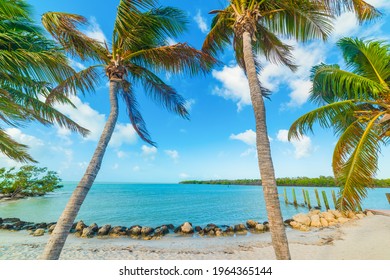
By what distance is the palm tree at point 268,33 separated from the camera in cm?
294

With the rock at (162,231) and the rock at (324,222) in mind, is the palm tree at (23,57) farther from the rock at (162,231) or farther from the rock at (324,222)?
the rock at (324,222)

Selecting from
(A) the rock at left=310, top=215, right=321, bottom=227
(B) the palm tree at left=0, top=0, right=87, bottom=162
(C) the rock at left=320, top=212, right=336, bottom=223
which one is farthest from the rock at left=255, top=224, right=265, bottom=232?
(B) the palm tree at left=0, top=0, right=87, bottom=162

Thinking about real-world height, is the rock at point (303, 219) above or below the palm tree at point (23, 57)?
below

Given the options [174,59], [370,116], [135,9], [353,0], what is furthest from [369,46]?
[135,9]

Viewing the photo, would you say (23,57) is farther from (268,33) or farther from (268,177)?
(268,33)

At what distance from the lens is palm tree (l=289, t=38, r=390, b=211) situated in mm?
5387

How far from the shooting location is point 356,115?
6367 mm

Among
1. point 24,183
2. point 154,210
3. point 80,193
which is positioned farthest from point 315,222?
point 24,183

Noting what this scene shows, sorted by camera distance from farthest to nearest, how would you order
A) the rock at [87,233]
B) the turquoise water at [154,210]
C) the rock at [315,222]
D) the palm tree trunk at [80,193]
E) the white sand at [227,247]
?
the turquoise water at [154,210], the rock at [315,222], the rock at [87,233], the white sand at [227,247], the palm tree trunk at [80,193]

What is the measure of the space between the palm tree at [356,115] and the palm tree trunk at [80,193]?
19.9ft

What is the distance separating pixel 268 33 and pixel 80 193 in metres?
6.63

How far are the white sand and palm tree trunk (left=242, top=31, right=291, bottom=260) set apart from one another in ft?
12.9

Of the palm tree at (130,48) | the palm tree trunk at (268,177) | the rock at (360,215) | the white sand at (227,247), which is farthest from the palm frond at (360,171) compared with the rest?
the rock at (360,215)

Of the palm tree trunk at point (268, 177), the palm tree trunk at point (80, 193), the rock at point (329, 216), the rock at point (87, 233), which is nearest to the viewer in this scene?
the palm tree trunk at point (268, 177)
